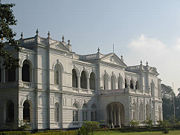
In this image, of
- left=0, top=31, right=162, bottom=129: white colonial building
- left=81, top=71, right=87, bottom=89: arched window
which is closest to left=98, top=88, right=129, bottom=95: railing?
left=0, top=31, right=162, bottom=129: white colonial building

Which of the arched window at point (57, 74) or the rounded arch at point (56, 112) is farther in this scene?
the arched window at point (57, 74)

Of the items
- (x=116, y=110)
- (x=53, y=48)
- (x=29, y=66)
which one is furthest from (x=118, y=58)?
(x=29, y=66)

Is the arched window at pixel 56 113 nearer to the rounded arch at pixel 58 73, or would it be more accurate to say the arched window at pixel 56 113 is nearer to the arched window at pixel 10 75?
the rounded arch at pixel 58 73

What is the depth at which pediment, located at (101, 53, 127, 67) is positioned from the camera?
5814 cm

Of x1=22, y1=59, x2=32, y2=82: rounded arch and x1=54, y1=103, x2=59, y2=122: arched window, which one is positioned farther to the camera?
x1=54, y1=103, x2=59, y2=122: arched window

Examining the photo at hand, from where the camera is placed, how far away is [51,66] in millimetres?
45781

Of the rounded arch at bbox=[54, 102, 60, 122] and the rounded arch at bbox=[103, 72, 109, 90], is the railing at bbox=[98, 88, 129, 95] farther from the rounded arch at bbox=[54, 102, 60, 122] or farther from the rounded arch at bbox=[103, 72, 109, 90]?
the rounded arch at bbox=[54, 102, 60, 122]

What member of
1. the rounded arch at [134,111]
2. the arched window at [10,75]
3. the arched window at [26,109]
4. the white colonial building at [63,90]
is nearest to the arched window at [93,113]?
the white colonial building at [63,90]

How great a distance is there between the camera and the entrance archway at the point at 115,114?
57031 mm

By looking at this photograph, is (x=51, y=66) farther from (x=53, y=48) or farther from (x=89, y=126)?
(x=89, y=126)

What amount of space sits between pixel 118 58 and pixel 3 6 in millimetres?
35342

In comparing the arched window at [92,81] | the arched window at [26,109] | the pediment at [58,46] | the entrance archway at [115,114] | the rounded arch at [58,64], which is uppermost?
the pediment at [58,46]

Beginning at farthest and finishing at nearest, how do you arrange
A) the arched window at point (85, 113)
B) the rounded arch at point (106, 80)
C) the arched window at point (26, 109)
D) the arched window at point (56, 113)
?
the rounded arch at point (106, 80), the arched window at point (85, 113), the arched window at point (56, 113), the arched window at point (26, 109)

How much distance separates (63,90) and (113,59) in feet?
51.4
